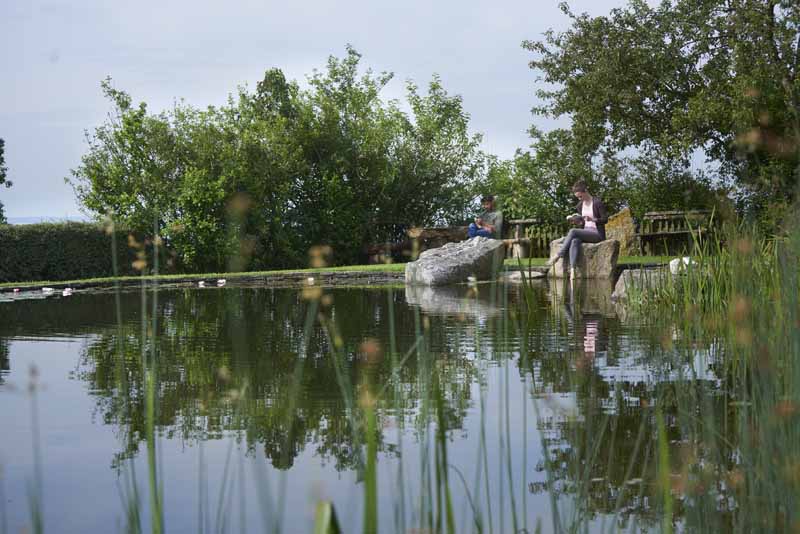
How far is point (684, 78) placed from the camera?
19234mm

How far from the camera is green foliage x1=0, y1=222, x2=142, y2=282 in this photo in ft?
63.7

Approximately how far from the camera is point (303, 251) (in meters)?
22.4

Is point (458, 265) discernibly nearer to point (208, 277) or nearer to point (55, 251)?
point (208, 277)

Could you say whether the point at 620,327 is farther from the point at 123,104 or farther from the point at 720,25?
the point at 123,104

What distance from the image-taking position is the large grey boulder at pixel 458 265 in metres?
15.3

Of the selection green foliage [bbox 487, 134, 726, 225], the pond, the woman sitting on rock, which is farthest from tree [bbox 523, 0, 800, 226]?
the pond

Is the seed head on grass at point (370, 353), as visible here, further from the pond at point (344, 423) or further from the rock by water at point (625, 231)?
the rock by water at point (625, 231)

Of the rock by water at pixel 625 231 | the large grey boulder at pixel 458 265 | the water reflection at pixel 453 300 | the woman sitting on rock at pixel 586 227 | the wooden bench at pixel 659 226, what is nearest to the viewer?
the water reflection at pixel 453 300

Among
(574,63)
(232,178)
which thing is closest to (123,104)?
(232,178)

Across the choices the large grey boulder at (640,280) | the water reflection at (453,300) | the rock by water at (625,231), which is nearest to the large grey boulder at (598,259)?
the water reflection at (453,300)

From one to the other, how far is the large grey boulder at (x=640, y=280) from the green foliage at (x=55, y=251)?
468 inches

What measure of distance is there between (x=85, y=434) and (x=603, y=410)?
231 centimetres

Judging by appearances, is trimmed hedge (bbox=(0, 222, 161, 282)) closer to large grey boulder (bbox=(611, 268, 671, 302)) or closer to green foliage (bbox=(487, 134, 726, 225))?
green foliage (bbox=(487, 134, 726, 225))

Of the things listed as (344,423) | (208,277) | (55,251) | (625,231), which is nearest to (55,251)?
(55,251)
